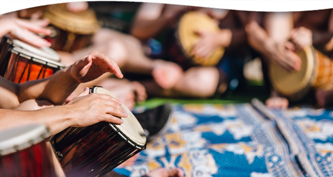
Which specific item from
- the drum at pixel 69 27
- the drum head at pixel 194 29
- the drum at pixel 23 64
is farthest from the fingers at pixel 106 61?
the drum head at pixel 194 29

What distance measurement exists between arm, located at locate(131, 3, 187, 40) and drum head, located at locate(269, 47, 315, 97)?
17.5 inches

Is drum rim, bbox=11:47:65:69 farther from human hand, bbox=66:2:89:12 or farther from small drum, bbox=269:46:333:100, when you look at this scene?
small drum, bbox=269:46:333:100

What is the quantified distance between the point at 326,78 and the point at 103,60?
0.86m

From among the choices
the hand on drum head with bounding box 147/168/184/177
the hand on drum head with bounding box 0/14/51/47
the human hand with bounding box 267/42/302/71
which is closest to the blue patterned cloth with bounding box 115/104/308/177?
the hand on drum head with bounding box 147/168/184/177

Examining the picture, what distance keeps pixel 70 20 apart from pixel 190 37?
1.49 ft

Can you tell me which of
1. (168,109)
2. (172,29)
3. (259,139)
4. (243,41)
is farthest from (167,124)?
(243,41)

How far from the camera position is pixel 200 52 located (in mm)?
1222

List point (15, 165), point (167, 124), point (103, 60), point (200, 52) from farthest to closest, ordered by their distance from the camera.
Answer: point (200, 52), point (167, 124), point (103, 60), point (15, 165)

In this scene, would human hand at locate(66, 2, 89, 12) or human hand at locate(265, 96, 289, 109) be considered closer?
human hand at locate(66, 2, 89, 12)

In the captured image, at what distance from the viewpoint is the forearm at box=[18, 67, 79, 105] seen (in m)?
0.56

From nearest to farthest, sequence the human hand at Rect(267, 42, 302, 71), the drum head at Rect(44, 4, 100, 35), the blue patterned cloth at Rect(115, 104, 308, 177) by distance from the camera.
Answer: the blue patterned cloth at Rect(115, 104, 308, 177)
the drum head at Rect(44, 4, 100, 35)
the human hand at Rect(267, 42, 302, 71)

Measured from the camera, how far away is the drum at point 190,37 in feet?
4.00

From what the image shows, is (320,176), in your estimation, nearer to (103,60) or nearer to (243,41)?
(103,60)

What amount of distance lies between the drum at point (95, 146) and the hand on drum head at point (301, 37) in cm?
75
